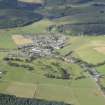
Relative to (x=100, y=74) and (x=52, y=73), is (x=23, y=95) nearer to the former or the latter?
(x=52, y=73)

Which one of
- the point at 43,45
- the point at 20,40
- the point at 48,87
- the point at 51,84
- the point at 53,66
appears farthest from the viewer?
the point at 20,40

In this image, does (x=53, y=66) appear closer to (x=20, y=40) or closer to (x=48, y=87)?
(x=48, y=87)

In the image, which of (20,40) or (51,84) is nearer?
(51,84)

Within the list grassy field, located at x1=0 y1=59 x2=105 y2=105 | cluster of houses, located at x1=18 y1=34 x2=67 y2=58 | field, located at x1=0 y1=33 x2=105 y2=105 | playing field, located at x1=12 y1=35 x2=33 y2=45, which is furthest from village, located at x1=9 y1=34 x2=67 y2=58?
grassy field, located at x1=0 y1=59 x2=105 y2=105

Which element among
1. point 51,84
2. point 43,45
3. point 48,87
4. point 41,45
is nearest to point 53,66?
point 51,84

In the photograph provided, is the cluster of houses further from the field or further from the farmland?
the field

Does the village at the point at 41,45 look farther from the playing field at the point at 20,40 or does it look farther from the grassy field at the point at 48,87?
the grassy field at the point at 48,87

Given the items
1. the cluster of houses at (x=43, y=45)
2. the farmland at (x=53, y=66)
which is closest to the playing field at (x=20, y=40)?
the farmland at (x=53, y=66)

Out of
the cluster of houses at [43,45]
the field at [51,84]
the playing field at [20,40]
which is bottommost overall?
the cluster of houses at [43,45]
